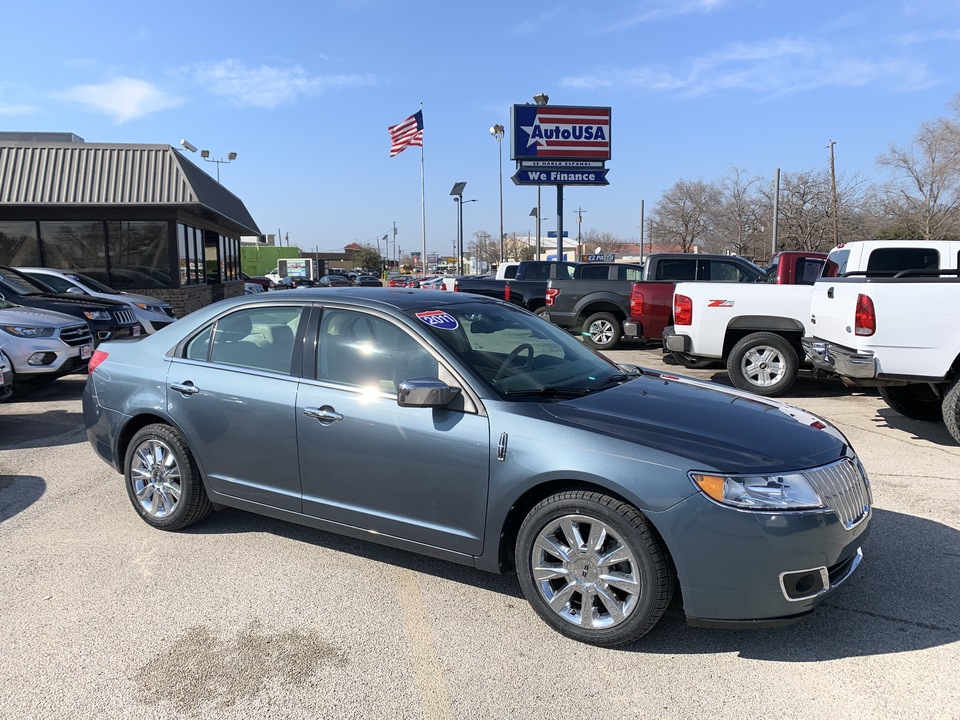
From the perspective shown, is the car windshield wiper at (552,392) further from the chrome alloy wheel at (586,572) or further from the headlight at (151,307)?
the headlight at (151,307)

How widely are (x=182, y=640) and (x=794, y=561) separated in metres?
2.75

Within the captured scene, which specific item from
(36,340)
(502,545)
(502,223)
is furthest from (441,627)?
(502,223)

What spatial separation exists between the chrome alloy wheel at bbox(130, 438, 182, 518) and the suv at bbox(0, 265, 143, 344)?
6388mm

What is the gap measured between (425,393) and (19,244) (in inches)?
764

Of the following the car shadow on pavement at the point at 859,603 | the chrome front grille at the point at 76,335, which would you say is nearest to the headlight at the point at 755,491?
the car shadow on pavement at the point at 859,603

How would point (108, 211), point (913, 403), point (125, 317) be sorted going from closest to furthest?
point (913, 403), point (125, 317), point (108, 211)

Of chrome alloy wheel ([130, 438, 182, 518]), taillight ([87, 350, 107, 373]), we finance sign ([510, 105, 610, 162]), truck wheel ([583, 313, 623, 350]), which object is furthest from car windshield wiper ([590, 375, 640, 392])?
we finance sign ([510, 105, 610, 162])

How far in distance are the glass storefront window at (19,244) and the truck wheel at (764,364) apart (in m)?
17.9

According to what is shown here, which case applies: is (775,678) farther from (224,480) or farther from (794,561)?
(224,480)

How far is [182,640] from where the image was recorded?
3227 millimetres

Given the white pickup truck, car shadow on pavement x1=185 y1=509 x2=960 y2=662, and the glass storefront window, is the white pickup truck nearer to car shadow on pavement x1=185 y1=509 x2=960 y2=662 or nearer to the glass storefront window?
car shadow on pavement x1=185 y1=509 x2=960 y2=662

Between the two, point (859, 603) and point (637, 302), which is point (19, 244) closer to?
point (637, 302)

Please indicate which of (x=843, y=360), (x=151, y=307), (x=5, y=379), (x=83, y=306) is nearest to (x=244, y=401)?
(x=5, y=379)

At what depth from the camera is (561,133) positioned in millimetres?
25047
